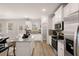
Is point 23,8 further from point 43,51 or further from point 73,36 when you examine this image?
point 73,36

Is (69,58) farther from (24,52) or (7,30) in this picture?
(7,30)

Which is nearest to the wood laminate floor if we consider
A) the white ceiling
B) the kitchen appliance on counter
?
the white ceiling

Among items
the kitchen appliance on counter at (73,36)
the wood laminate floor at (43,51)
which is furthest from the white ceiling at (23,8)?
the wood laminate floor at (43,51)

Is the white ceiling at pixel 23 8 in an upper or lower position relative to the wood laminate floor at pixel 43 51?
upper

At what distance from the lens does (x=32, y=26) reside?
237 inches

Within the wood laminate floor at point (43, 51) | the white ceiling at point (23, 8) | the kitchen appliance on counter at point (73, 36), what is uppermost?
the white ceiling at point (23, 8)

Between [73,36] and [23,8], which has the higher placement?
[23,8]

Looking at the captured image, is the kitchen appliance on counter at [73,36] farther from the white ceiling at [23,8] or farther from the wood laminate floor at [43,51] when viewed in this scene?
the wood laminate floor at [43,51]

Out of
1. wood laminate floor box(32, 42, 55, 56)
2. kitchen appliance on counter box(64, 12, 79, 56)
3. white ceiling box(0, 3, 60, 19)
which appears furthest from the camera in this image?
wood laminate floor box(32, 42, 55, 56)

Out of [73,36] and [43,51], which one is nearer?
[73,36]

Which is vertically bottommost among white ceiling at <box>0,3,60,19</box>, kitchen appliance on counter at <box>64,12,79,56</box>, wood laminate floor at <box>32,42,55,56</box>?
wood laminate floor at <box>32,42,55,56</box>

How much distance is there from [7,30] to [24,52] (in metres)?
2.11

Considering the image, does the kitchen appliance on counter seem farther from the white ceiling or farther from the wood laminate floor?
the wood laminate floor

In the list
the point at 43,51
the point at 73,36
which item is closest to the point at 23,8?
the point at 43,51
